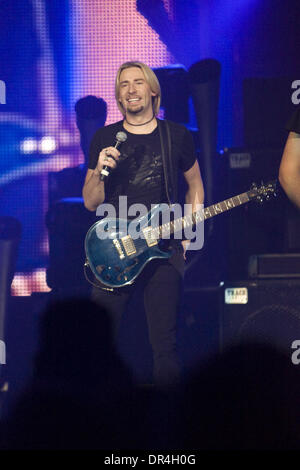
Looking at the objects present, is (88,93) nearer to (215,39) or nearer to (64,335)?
(215,39)

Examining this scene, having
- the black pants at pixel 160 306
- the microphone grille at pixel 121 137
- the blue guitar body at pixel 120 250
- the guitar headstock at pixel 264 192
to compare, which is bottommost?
the black pants at pixel 160 306

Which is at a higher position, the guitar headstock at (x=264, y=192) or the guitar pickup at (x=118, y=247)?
the guitar headstock at (x=264, y=192)

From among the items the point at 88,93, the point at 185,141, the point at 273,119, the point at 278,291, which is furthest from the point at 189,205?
the point at 88,93

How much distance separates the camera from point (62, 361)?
310cm

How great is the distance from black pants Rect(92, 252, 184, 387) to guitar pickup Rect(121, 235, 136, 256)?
0.34ft

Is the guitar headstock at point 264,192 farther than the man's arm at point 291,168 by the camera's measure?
Yes

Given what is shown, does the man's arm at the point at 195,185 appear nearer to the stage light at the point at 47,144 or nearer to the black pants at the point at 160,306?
the black pants at the point at 160,306

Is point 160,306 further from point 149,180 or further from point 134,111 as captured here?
point 134,111

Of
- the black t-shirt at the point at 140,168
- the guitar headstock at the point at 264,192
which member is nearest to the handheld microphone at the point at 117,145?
the black t-shirt at the point at 140,168

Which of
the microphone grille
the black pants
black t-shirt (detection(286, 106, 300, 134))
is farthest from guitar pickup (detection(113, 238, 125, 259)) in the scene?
black t-shirt (detection(286, 106, 300, 134))

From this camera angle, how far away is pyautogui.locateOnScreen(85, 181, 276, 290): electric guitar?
108 inches

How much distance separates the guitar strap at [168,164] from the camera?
2.79 metres

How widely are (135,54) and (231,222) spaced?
1.55m

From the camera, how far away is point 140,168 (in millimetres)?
2801
